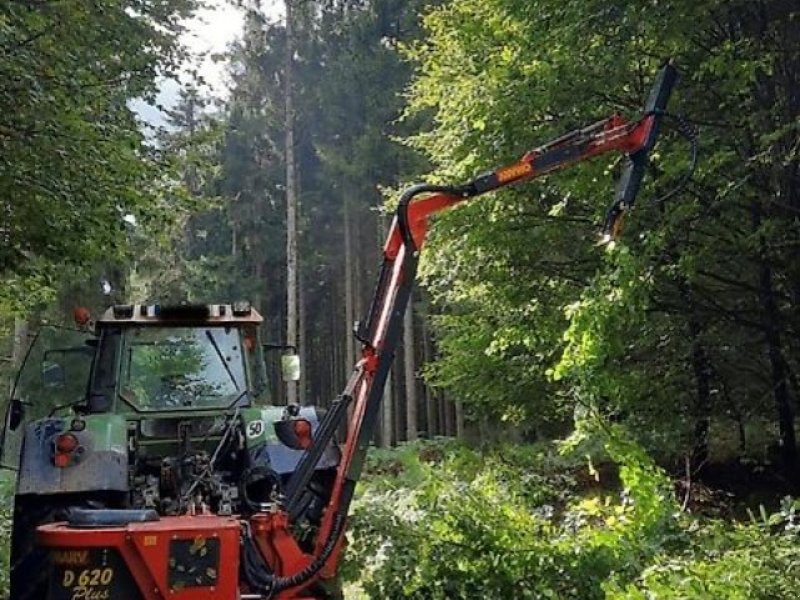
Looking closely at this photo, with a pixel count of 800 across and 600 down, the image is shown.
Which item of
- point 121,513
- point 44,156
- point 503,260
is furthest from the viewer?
point 503,260

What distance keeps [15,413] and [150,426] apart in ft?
3.84

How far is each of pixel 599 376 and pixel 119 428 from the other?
10.5 ft

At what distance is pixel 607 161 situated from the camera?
22.8 feet

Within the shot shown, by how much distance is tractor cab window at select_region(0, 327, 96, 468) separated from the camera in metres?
6.05

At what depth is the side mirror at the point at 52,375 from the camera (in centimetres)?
622

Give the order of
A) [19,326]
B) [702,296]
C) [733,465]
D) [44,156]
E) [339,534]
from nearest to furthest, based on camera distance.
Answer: [339,534], [44,156], [702,296], [733,465], [19,326]

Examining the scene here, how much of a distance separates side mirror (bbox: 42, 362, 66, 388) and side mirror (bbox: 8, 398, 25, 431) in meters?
0.25

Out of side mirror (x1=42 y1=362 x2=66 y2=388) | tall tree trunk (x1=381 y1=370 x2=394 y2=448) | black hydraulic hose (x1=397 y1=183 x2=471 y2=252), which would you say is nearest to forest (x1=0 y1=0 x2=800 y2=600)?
side mirror (x1=42 y1=362 x2=66 y2=388)

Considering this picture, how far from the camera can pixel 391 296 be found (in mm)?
4773

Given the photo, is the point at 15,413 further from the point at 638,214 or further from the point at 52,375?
the point at 638,214

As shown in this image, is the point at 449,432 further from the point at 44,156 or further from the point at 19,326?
the point at 44,156

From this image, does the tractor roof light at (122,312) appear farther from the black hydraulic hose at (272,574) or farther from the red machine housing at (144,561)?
the red machine housing at (144,561)

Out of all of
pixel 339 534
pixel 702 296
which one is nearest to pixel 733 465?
pixel 702 296

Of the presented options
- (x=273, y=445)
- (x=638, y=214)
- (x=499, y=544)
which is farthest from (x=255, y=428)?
(x=638, y=214)
